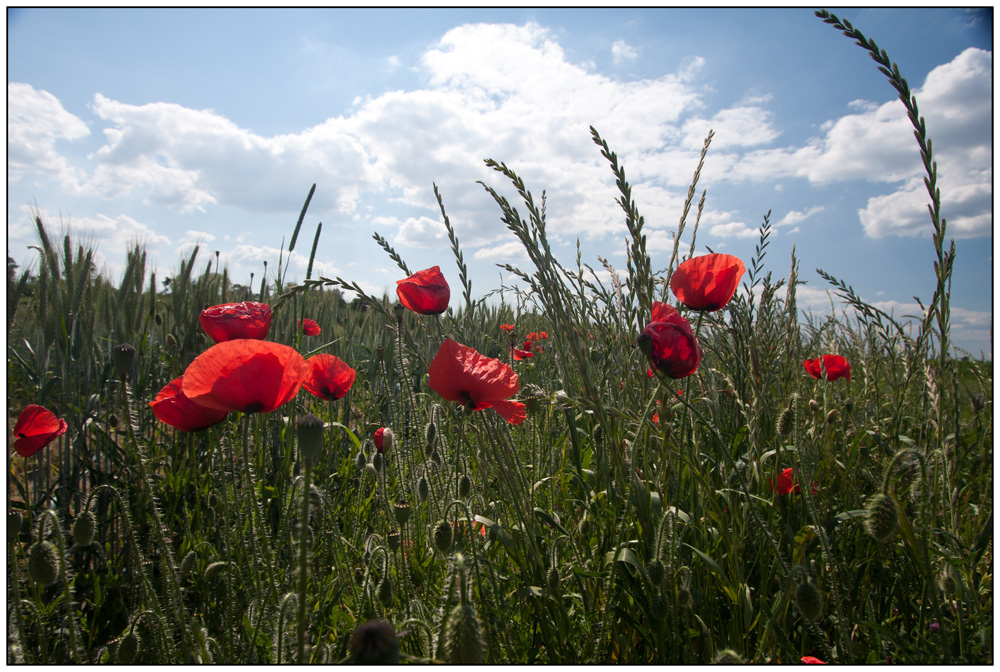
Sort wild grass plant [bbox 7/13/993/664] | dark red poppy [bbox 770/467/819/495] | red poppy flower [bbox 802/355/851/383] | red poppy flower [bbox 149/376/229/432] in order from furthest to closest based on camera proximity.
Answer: red poppy flower [bbox 802/355/851/383]
dark red poppy [bbox 770/467/819/495]
red poppy flower [bbox 149/376/229/432]
wild grass plant [bbox 7/13/993/664]

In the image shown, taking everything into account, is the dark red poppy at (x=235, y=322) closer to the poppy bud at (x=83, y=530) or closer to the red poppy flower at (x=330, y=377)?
the red poppy flower at (x=330, y=377)

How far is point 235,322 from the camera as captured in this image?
1.25m

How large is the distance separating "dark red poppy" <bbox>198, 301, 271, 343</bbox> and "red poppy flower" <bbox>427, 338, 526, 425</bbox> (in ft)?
1.72

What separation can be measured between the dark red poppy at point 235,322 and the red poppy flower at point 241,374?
0.43 m

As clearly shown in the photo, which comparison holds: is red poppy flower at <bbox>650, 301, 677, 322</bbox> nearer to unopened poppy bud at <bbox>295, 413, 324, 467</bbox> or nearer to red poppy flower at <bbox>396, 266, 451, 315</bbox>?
red poppy flower at <bbox>396, 266, 451, 315</bbox>

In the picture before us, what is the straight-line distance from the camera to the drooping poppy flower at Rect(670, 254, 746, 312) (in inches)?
46.8

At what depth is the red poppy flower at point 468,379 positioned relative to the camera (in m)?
1.10

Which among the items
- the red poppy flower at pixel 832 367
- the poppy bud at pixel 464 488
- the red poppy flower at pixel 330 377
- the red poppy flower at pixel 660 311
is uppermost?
the red poppy flower at pixel 660 311

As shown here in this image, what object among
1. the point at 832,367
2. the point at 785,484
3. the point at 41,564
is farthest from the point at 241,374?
the point at 832,367

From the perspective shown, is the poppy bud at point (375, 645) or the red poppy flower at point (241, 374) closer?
the poppy bud at point (375, 645)

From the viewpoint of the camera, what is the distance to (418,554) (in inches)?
60.7

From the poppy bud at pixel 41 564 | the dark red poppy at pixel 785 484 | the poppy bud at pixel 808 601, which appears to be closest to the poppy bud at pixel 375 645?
the poppy bud at pixel 808 601

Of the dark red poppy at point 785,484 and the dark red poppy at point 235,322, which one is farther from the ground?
the dark red poppy at point 235,322

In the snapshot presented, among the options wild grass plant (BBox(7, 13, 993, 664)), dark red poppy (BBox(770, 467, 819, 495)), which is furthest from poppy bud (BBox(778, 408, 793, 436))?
dark red poppy (BBox(770, 467, 819, 495))
